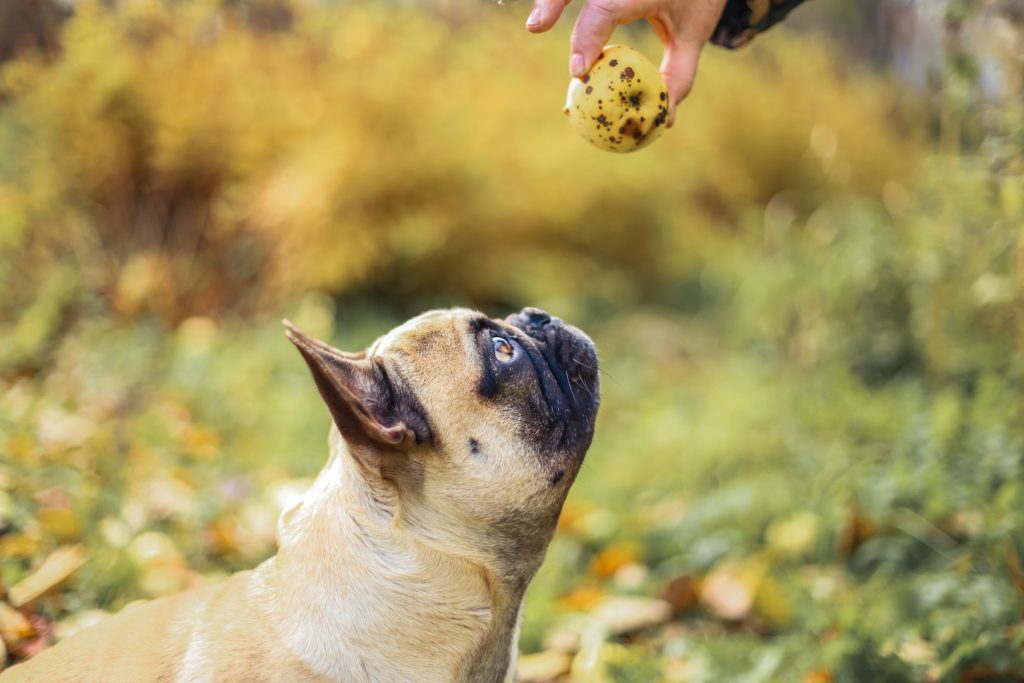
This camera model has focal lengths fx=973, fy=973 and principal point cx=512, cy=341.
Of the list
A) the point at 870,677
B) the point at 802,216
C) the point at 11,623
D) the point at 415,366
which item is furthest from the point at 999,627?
the point at 802,216

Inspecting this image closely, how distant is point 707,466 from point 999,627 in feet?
7.57

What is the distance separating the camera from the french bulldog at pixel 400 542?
2240 millimetres

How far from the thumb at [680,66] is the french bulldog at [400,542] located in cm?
91

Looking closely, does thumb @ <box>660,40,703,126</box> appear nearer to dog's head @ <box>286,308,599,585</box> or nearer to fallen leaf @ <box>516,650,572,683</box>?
dog's head @ <box>286,308,599,585</box>

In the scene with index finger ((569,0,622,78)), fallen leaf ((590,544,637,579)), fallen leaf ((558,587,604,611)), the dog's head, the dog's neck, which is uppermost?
index finger ((569,0,622,78))

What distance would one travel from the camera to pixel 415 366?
8.20ft

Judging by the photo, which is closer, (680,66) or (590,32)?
(590,32)

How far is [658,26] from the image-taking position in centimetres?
287

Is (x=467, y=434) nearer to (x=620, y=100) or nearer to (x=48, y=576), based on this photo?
(x=620, y=100)

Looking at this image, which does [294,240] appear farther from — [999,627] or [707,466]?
[999,627]

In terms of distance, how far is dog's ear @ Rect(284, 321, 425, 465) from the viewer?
2102 mm

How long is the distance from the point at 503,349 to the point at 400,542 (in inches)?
22.9

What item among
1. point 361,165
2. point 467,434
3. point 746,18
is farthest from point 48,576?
point 361,165

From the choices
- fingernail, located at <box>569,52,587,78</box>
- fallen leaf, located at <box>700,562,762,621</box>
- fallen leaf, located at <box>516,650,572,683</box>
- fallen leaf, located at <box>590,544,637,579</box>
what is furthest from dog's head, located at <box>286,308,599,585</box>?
fallen leaf, located at <box>590,544,637,579</box>
